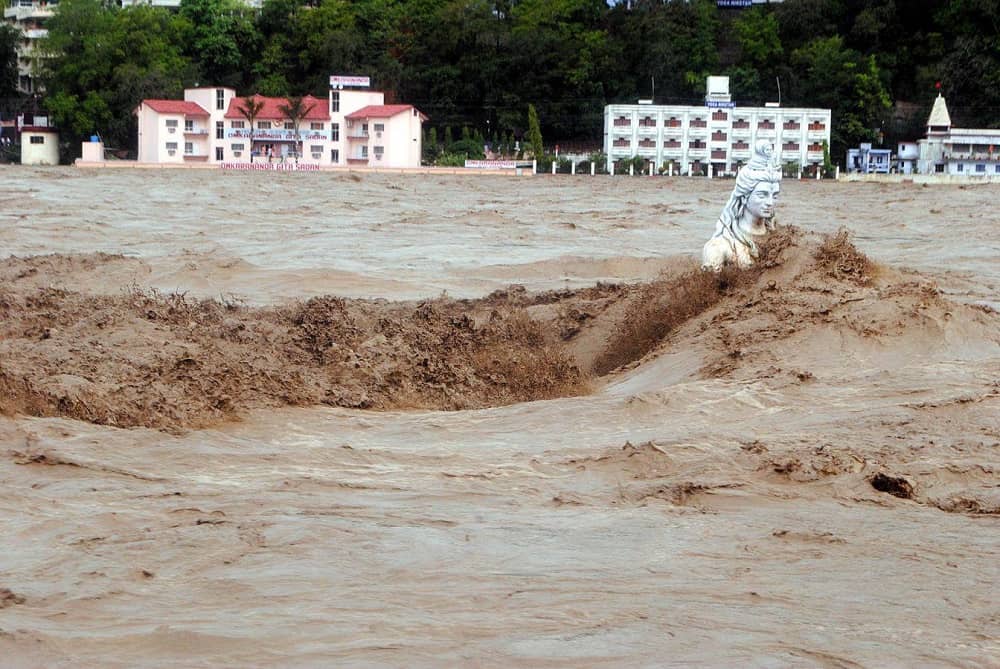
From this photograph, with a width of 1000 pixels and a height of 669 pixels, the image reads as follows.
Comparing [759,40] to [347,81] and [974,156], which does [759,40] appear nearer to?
[974,156]

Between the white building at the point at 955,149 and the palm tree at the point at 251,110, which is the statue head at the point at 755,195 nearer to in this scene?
the white building at the point at 955,149

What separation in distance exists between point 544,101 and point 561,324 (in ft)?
230

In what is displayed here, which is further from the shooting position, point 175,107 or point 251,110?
point 175,107

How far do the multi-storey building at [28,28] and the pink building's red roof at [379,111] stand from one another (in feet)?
95.8

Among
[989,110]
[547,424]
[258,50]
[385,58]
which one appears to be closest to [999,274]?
[547,424]

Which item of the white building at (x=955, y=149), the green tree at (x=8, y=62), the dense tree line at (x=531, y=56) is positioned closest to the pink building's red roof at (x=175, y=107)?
the dense tree line at (x=531, y=56)

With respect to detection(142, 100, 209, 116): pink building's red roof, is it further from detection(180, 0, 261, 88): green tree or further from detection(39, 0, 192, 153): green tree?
detection(180, 0, 261, 88): green tree

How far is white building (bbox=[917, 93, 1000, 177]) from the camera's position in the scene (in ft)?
232

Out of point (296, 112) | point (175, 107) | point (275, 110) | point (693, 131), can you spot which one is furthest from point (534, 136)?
→ point (175, 107)

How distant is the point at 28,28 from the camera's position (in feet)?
337

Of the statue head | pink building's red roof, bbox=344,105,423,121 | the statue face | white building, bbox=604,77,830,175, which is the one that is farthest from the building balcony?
the statue face

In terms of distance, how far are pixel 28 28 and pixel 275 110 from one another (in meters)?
37.2

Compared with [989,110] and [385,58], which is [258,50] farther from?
[989,110]

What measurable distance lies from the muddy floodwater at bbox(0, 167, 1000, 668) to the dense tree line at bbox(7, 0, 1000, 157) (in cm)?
6479
